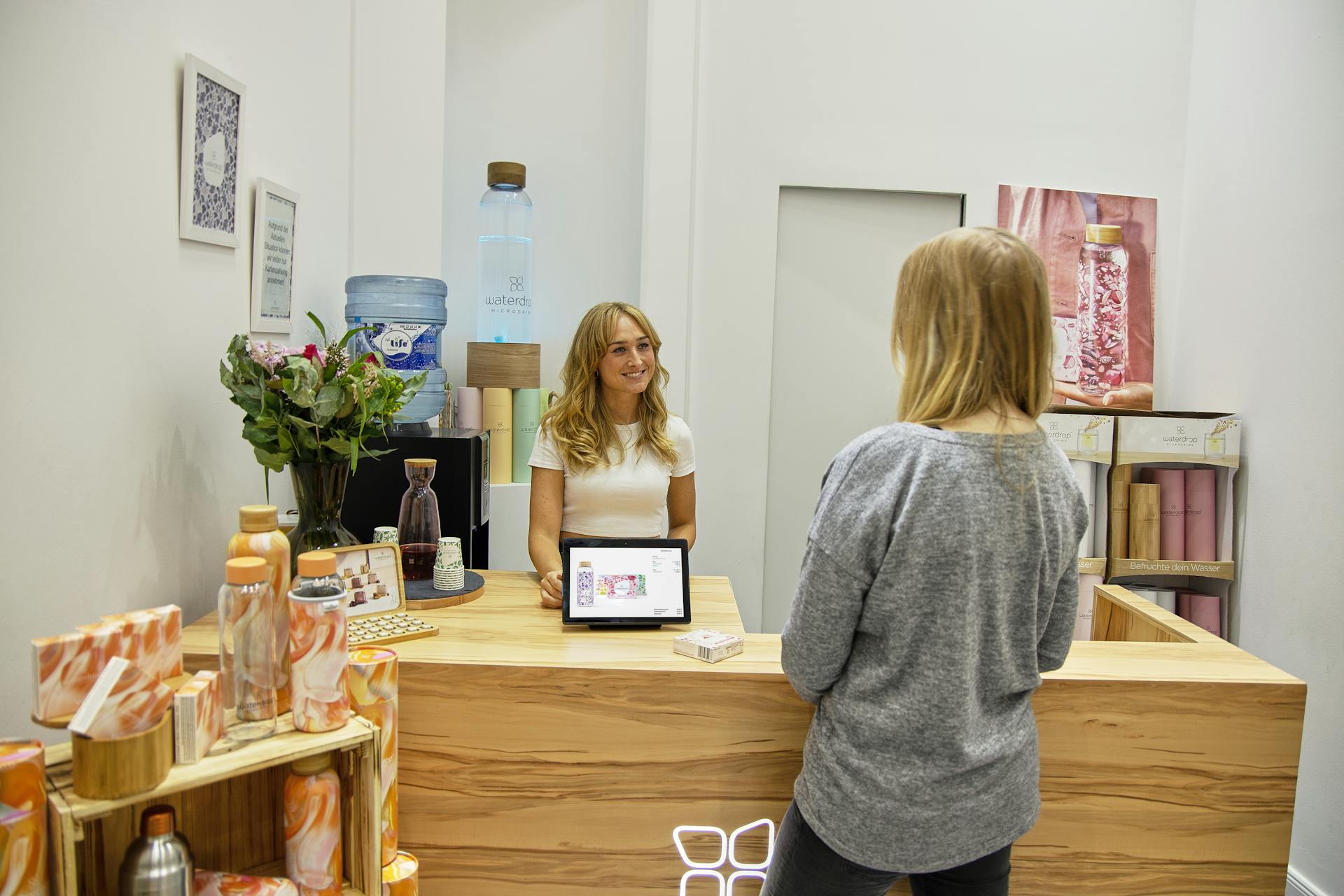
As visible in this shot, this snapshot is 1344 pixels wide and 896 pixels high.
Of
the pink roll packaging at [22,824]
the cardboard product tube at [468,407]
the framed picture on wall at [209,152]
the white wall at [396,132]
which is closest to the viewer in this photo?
the pink roll packaging at [22,824]

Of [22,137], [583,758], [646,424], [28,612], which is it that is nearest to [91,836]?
[28,612]

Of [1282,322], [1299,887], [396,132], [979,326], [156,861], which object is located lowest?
[1299,887]

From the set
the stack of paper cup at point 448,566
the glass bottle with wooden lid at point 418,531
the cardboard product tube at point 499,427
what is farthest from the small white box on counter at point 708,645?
the cardboard product tube at point 499,427

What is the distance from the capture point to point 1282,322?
302cm

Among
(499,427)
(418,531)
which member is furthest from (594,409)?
(499,427)

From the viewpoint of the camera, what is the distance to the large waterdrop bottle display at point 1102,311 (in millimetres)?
3738

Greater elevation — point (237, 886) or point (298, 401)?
point (298, 401)

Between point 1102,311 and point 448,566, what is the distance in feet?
8.82

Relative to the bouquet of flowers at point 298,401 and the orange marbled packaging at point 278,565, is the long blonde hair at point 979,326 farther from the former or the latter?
the bouquet of flowers at point 298,401

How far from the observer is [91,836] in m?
1.35

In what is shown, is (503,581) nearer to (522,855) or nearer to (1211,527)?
(522,855)

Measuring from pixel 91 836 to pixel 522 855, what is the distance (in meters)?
0.80

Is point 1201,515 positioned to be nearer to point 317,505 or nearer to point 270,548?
point 317,505

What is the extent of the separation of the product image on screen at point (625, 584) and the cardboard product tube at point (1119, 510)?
6.27 ft
